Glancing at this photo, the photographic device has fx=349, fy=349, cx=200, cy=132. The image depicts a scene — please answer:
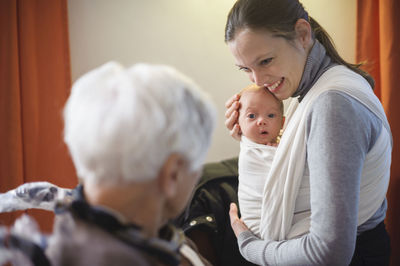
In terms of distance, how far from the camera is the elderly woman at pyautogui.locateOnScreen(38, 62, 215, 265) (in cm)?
61

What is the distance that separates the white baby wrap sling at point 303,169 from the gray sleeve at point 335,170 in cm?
5

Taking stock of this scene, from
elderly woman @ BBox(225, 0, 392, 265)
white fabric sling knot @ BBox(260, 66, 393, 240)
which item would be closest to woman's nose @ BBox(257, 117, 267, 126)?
elderly woman @ BBox(225, 0, 392, 265)

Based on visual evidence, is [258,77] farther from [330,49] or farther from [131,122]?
[131,122]

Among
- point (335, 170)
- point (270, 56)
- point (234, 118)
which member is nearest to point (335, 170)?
point (335, 170)

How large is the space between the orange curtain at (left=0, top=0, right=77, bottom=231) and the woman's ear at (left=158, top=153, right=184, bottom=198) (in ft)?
4.90

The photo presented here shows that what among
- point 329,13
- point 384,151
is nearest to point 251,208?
point 384,151

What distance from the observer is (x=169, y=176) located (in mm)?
673

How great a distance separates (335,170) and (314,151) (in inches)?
3.2

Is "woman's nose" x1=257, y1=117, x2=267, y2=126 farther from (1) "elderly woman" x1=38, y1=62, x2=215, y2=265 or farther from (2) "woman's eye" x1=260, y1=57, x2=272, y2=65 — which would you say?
(1) "elderly woman" x1=38, y1=62, x2=215, y2=265

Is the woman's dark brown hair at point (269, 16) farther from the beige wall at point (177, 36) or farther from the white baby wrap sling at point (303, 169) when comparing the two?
the beige wall at point (177, 36)

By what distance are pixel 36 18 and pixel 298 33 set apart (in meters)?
1.61

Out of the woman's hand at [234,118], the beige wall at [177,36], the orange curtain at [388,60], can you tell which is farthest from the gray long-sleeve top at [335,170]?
the beige wall at [177,36]

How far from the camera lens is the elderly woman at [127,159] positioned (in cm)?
61

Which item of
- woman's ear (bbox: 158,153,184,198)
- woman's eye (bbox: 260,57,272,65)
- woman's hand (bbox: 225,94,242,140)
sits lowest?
woman's hand (bbox: 225,94,242,140)
